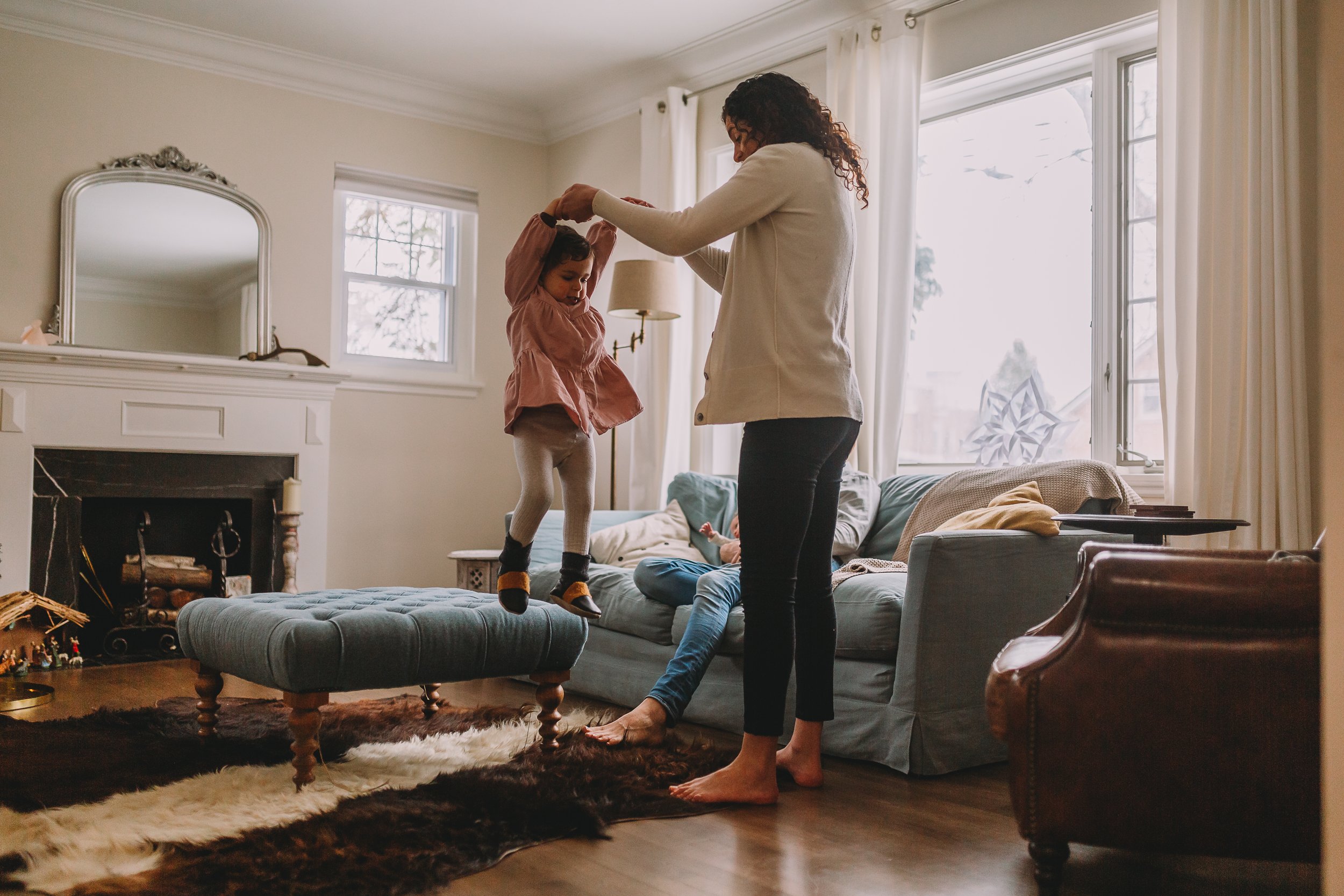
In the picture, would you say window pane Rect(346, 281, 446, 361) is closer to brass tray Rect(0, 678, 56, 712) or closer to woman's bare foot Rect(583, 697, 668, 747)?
brass tray Rect(0, 678, 56, 712)

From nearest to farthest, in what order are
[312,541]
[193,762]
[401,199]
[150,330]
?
[193,762] < [150,330] < [312,541] < [401,199]

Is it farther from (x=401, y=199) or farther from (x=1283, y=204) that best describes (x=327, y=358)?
(x=1283, y=204)

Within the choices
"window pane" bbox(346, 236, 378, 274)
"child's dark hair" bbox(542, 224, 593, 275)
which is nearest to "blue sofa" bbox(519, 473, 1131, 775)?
"child's dark hair" bbox(542, 224, 593, 275)

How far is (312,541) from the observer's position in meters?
5.14

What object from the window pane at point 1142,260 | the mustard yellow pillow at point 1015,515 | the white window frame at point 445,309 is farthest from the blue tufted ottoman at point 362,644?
the white window frame at point 445,309

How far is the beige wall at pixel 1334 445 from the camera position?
721 millimetres

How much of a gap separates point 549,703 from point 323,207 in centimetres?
363

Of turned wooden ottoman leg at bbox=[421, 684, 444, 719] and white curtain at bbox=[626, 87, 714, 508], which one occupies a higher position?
white curtain at bbox=[626, 87, 714, 508]

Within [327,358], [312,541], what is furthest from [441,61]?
[312,541]

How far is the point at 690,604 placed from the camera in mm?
3232

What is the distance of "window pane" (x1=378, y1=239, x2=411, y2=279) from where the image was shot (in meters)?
5.66

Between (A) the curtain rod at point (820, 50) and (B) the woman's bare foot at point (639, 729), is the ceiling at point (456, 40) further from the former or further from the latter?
(B) the woman's bare foot at point (639, 729)

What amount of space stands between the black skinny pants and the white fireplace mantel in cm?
340

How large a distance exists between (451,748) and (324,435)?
2.90 m
